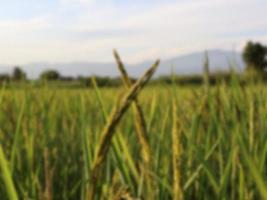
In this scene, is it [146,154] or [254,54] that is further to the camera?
[254,54]

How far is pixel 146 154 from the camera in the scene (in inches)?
20.3

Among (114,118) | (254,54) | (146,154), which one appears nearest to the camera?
(114,118)

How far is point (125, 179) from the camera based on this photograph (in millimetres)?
777

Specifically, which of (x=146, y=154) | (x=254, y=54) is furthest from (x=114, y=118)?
(x=254, y=54)

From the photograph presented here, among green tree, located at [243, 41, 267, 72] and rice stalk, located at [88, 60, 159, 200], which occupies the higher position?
rice stalk, located at [88, 60, 159, 200]

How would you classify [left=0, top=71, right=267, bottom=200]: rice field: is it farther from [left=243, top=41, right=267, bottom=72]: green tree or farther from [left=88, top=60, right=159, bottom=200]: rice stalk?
[left=243, top=41, right=267, bottom=72]: green tree

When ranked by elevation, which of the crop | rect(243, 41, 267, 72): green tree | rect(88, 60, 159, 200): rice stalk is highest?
rect(88, 60, 159, 200): rice stalk

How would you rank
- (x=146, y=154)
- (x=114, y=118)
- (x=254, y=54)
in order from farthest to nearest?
(x=254, y=54) < (x=146, y=154) < (x=114, y=118)

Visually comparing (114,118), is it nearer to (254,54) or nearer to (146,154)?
(146,154)

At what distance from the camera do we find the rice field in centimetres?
48

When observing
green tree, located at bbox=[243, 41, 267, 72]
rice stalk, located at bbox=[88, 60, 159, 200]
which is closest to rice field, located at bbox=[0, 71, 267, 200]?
rice stalk, located at bbox=[88, 60, 159, 200]

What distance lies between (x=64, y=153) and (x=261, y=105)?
547mm

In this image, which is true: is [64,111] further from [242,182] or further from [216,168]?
[242,182]

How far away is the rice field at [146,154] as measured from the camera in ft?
1.58
